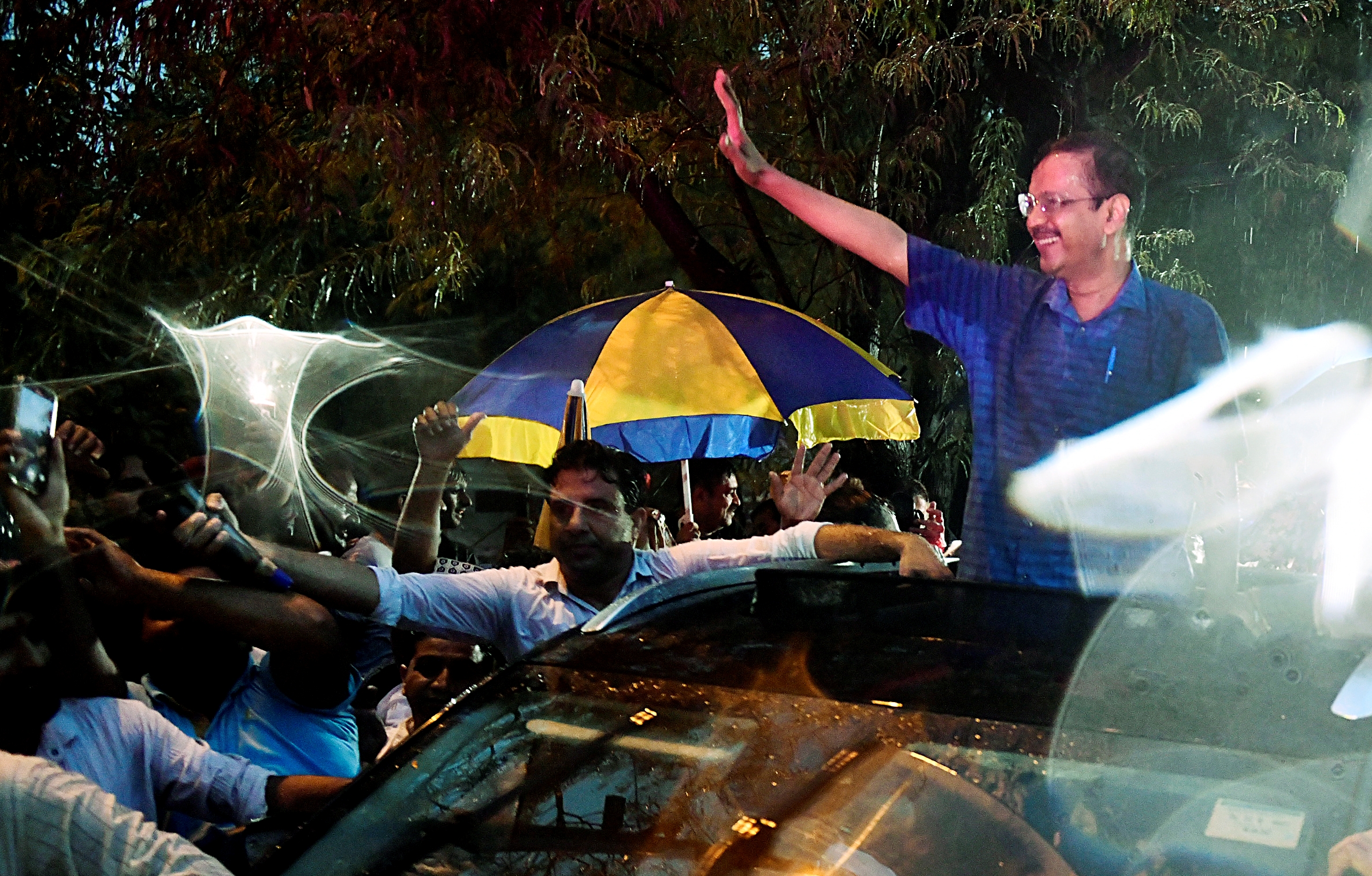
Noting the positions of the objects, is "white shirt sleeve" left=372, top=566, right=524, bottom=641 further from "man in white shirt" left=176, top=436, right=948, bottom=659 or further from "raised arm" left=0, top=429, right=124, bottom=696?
"raised arm" left=0, top=429, right=124, bottom=696

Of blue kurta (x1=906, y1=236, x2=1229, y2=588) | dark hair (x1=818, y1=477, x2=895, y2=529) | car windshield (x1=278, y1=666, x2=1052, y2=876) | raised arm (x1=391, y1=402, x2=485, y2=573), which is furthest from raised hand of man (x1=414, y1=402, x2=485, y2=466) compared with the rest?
dark hair (x1=818, y1=477, x2=895, y2=529)

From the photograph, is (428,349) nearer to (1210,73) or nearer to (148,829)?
(1210,73)

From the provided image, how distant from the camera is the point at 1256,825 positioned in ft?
5.82

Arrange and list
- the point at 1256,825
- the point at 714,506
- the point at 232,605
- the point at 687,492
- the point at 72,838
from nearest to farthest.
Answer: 1. the point at 1256,825
2. the point at 72,838
3. the point at 232,605
4. the point at 687,492
5. the point at 714,506

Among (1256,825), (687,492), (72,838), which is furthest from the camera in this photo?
(687,492)

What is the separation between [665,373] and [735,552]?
5.84 feet

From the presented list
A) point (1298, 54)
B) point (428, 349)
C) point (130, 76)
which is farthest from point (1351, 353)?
point (428, 349)

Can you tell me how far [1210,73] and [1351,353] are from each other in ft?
8.85

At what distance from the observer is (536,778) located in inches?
84.0

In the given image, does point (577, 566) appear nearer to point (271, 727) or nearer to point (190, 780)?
point (271, 727)

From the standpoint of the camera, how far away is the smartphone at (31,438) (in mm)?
2785

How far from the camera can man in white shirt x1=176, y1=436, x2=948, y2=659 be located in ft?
10.9

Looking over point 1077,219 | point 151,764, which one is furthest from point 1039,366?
point 151,764

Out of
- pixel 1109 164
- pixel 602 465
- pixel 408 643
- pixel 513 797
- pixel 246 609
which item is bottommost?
pixel 408 643
